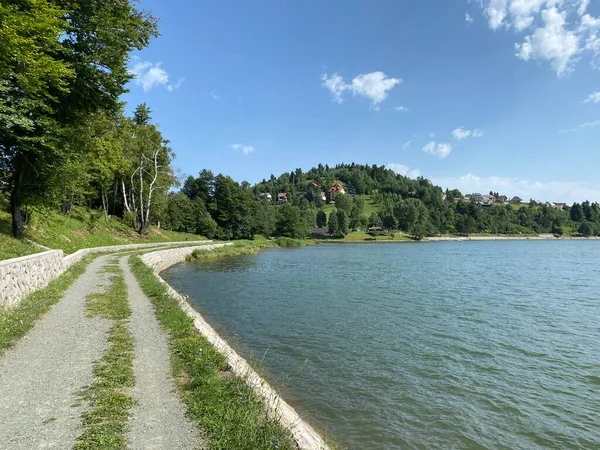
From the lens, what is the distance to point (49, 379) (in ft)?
24.1

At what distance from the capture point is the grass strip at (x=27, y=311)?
9656 millimetres

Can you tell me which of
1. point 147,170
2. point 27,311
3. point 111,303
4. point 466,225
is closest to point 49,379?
point 27,311

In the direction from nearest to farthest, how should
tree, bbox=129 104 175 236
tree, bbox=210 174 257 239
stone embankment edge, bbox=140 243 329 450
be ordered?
1. stone embankment edge, bbox=140 243 329 450
2. tree, bbox=129 104 175 236
3. tree, bbox=210 174 257 239

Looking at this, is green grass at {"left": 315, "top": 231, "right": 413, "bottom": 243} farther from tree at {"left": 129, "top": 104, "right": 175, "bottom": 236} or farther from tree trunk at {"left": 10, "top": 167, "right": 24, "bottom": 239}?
tree trunk at {"left": 10, "top": 167, "right": 24, "bottom": 239}

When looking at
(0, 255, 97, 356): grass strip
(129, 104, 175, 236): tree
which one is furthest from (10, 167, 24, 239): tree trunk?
(129, 104, 175, 236): tree

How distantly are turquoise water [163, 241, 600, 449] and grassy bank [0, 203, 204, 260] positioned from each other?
394 inches

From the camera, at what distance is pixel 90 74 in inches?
811

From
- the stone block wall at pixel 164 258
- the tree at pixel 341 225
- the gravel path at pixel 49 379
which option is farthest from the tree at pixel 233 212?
the gravel path at pixel 49 379

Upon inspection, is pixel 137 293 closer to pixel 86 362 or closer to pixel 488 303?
pixel 86 362

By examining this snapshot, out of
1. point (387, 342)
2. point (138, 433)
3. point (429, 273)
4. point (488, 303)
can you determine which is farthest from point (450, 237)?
point (138, 433)

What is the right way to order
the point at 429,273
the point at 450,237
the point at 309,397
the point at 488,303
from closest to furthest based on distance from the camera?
the point at 309,397 < the point at 488,303 < the point at 429,273 < the point at 450,237

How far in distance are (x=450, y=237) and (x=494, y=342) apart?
164777mm

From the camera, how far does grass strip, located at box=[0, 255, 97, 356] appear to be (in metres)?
9.66

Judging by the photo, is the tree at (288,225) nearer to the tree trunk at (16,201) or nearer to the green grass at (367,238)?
the green grass at (367,238)
